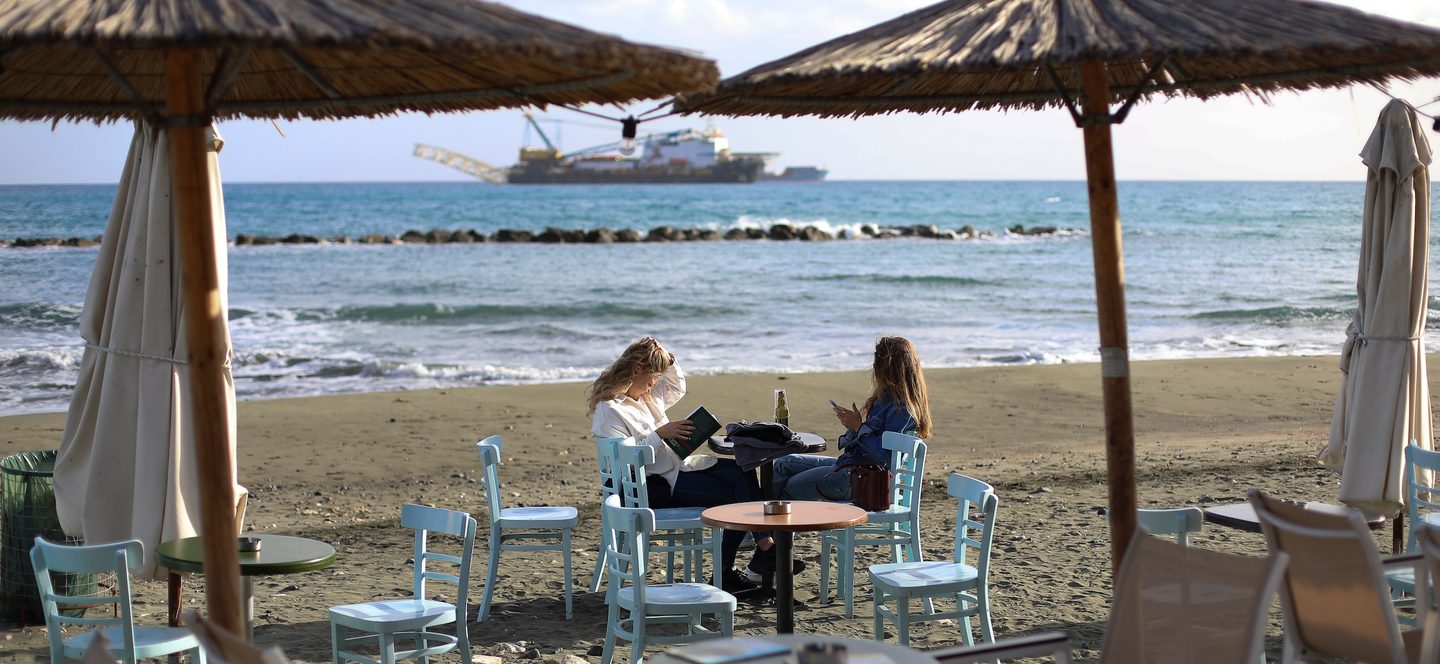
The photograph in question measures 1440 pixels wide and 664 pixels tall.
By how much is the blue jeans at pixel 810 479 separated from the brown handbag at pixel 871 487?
1.26ft

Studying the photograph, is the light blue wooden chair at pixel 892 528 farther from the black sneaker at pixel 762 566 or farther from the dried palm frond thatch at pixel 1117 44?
the dried palm frond thatch at pixel 1117 44

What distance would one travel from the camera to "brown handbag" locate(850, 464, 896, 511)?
6.30 m

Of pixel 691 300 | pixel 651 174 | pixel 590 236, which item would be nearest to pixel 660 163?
pixel 651 174

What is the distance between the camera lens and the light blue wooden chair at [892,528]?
6148mm

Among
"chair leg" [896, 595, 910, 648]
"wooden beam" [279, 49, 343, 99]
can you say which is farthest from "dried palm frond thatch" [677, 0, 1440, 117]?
"chair leg" [896, 595, 910, 648]

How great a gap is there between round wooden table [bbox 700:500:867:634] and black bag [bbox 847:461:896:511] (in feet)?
2.19

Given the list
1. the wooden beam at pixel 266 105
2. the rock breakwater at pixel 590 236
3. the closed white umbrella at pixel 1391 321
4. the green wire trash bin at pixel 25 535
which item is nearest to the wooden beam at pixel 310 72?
the wooden beam at pixel 266 105

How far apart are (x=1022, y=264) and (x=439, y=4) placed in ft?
107

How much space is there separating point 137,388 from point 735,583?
2.94m

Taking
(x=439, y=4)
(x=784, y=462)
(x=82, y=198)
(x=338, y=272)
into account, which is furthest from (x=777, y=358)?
(x=82, y=198)

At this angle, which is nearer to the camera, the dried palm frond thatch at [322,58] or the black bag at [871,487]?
the dried palm frond thatch at [322,58]

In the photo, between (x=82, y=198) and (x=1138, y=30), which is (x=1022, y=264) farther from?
(x=82, y=198)

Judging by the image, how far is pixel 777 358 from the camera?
60.0 feet

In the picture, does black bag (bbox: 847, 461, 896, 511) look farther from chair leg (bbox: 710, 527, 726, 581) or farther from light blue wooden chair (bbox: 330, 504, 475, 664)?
light blue wooden chair (bbox: 330, 504, 475, 664)
